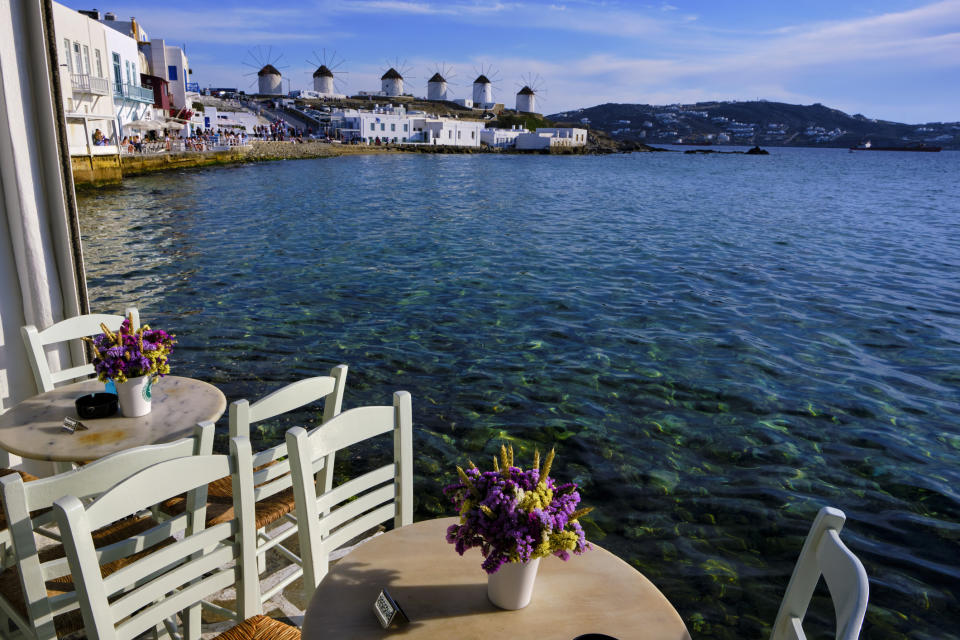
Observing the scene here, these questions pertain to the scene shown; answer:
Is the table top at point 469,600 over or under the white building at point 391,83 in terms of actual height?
under

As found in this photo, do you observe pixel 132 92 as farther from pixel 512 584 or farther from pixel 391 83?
pixel 391 83

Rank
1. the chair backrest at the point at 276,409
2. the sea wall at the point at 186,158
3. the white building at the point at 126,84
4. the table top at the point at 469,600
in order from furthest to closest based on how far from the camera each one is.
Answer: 1. the white building at the point at 126,84
2. the sea wall at the point at 186,158
3. the chair backrest at the point at 276,409
4. the table top at the point at 469,600

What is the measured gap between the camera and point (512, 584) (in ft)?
6.07

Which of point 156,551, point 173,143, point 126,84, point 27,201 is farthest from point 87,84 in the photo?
point 156,551

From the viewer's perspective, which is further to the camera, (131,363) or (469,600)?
(131,363)

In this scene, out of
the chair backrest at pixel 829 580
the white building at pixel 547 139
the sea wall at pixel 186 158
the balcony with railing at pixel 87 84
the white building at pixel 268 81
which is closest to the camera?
the chair backrest at pixel 829 580

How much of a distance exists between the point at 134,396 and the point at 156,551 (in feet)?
4.48

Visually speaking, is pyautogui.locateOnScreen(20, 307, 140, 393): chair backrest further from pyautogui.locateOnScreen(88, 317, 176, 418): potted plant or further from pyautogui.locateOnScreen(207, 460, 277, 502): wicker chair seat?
pyautogui.locateOnScreen(207, 460, 277, 502): wicker chair seat

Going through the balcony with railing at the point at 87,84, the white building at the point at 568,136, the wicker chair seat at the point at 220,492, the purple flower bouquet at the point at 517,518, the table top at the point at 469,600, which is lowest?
the wicker chair seat at the point at 220,492

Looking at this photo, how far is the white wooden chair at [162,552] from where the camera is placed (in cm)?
173

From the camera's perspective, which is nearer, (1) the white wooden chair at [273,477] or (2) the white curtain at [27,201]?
(1) the white wooden chair at [273,477]

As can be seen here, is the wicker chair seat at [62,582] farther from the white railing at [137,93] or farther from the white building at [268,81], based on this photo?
the white building at [268,81]

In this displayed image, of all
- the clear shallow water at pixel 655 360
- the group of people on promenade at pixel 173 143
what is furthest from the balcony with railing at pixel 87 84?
the clear shallow water at pixel 655 360

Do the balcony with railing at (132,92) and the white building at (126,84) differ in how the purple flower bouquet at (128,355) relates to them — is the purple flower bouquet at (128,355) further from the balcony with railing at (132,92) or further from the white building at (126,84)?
the balcony with railing at (132,92)
